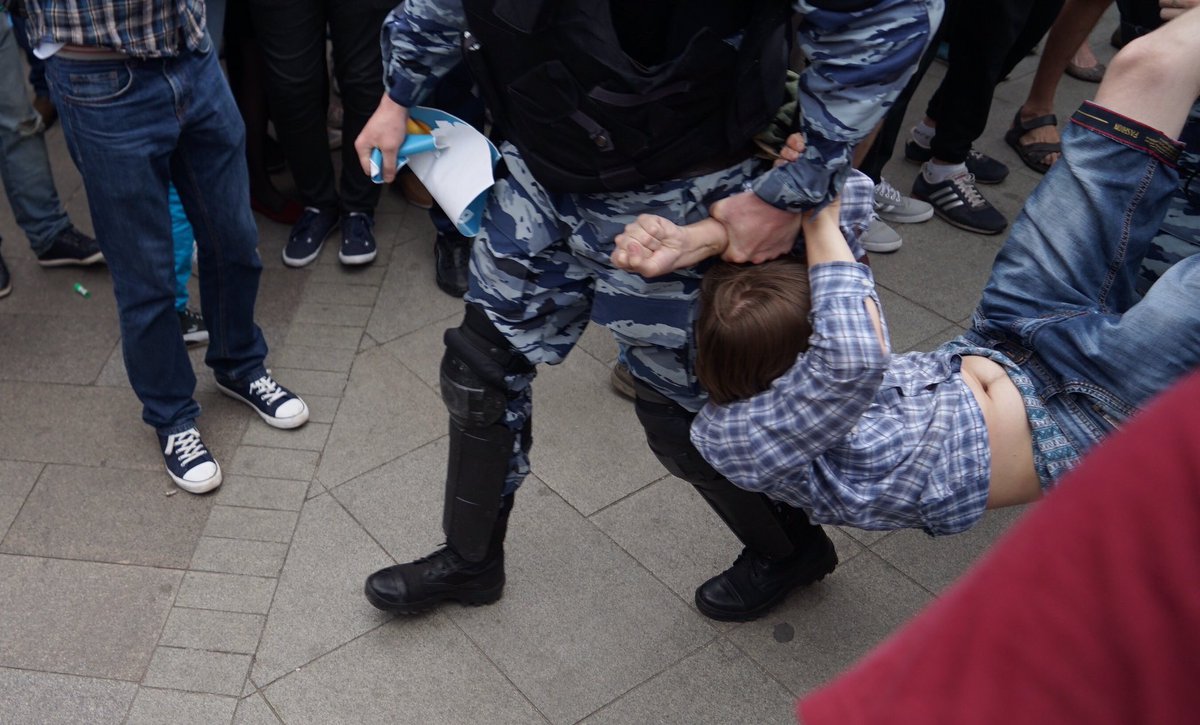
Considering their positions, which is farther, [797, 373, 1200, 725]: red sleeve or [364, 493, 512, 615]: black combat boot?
[364, 493, 512, 615]: black combat boot

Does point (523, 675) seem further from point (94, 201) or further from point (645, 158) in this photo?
point (94, 201)

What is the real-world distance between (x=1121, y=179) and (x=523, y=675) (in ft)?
5.04

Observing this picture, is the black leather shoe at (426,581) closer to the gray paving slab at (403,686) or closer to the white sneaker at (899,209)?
the gray paving slab at (403,686)

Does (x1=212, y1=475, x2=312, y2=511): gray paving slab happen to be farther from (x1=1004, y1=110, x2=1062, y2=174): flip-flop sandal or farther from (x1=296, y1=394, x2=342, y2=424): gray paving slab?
(x1=1004, y1=110, x2=1062, y2=174): flip-flop sandal

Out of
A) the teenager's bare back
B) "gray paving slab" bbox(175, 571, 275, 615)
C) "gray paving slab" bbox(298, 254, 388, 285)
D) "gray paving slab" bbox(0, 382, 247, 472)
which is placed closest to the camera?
the teenager's bare back

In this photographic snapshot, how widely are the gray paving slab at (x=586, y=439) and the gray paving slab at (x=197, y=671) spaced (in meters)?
0.90

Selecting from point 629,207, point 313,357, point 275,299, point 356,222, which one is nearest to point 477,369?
point 629,207

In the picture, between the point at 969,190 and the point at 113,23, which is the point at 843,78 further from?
the point at 969,190

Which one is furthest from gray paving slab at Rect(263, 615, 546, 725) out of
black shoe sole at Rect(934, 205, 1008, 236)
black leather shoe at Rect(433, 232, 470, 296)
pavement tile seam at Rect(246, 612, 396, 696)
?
black shoe sole at Rect(934, 205, 1008, 236)

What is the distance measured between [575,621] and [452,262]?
5.12 ft

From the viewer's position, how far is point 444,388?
2338 millimetres

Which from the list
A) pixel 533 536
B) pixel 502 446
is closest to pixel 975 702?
pixel 502 446

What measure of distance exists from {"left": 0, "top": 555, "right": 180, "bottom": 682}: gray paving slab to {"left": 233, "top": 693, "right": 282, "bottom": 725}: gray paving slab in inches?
10.4

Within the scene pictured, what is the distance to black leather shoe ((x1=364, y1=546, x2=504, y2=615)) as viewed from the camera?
256 centimetres
